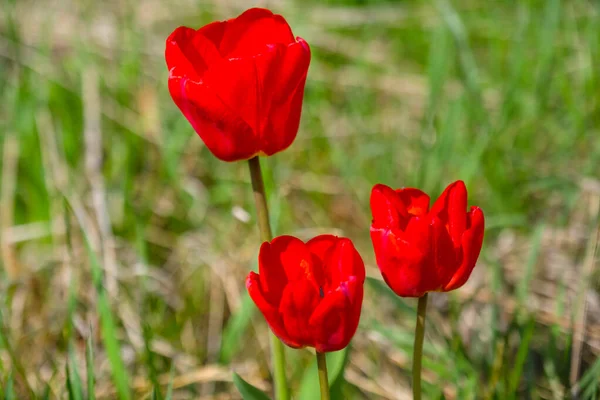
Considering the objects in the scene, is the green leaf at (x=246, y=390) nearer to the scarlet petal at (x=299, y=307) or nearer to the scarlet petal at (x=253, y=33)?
the scarlet petal at (x=299, y=307)

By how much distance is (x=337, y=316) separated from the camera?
0.83 m

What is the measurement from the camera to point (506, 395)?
124 centimetres

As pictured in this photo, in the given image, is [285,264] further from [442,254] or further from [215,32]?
[215,32]

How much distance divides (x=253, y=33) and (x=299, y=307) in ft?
1.19

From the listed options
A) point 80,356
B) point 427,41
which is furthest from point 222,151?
point 427,41

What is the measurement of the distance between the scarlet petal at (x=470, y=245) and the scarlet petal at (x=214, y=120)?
275 millimetres

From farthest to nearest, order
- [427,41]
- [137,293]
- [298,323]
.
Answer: [427,41] < [137,293] < [298,323]

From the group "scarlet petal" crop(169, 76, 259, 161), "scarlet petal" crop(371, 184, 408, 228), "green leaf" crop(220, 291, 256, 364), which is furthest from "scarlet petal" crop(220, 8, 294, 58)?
"green leaf" crop(220, 291, 256, 364)

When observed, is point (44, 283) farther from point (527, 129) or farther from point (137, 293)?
point (527, 129)

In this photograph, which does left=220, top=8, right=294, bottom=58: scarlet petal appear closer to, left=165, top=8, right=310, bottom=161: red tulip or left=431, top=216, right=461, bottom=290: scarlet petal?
left=165, top=8, right=310, bottom=161: red tulip

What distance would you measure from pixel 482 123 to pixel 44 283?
1.27 meters

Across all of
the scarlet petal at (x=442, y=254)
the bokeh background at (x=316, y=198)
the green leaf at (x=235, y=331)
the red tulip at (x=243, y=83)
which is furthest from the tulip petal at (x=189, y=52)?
the green leaf at (x=235, y=331)

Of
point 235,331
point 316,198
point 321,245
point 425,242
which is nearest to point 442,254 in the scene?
point 425,242

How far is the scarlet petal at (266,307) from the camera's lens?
0.84m
